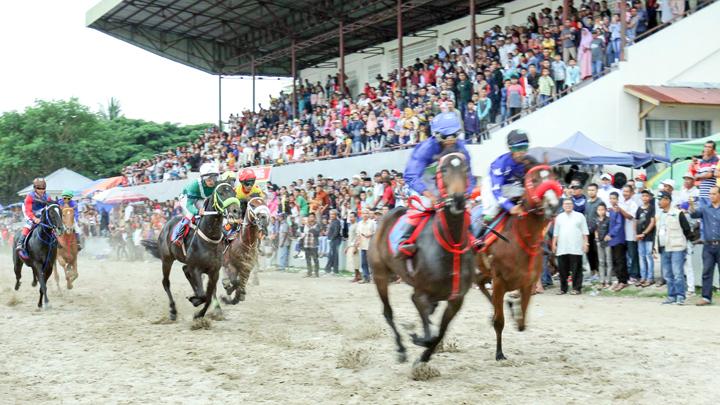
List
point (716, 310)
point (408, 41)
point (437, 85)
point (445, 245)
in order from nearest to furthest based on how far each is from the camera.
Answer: point (445, 245)
point (716, 310)
point (437, 85)
point (408, 41)

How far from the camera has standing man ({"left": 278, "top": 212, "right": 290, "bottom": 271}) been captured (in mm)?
23781

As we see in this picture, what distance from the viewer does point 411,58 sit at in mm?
37906

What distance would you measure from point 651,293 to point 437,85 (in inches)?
506

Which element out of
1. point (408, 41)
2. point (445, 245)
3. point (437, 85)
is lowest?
point (445, 245)

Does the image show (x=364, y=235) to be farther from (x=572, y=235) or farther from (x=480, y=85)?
(x=480, y=85)

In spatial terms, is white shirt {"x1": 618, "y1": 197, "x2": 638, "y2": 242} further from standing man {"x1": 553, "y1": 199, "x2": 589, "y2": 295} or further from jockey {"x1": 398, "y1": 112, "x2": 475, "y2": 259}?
jockey {"x1": 398, "y1": 112, "x2": 475, "y2": 259}

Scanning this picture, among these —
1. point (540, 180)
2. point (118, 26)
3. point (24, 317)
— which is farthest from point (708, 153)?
point (118, 26)

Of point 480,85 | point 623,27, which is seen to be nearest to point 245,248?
point 480,85

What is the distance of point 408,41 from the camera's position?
38.0 metres

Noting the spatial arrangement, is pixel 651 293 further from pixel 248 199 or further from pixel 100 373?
pixel 100 373

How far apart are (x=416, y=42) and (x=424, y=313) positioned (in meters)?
31.4

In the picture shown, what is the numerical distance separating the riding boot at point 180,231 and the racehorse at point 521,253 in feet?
18.1

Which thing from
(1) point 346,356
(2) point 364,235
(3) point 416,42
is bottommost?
(1) point 346,356

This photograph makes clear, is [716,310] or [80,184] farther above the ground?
[80,184]
